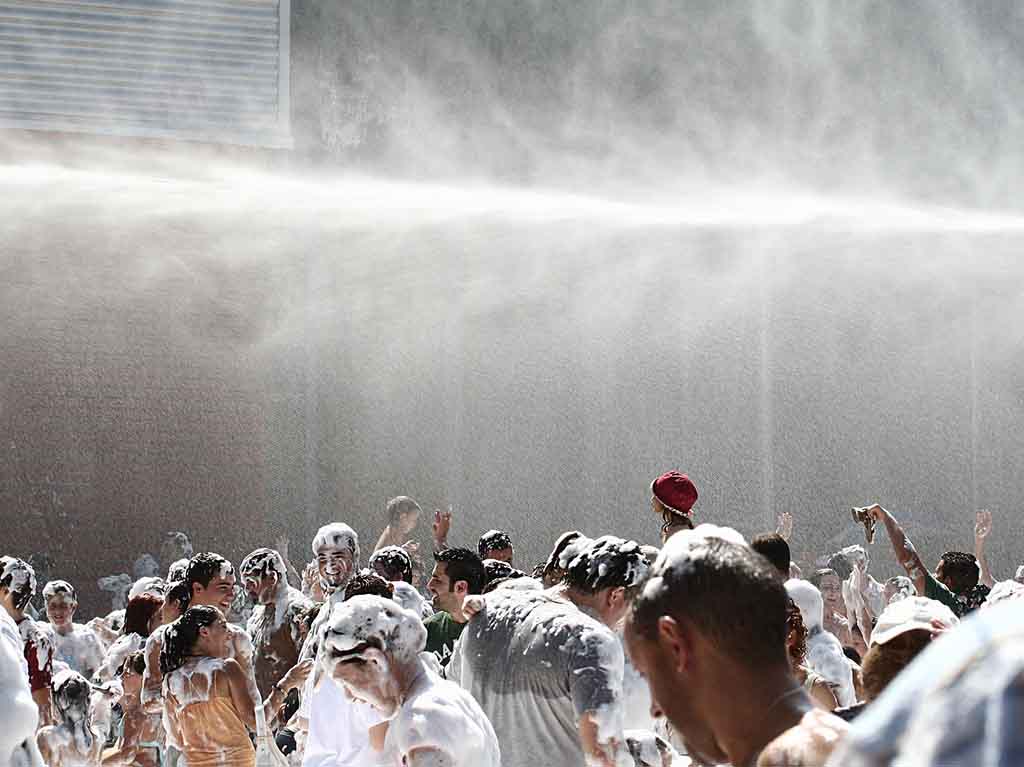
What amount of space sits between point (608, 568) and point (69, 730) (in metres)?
2.19

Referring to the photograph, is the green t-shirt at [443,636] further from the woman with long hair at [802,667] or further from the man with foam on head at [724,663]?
the man with foam on head at [724,663]

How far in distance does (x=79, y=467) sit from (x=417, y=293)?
3844 millimetres

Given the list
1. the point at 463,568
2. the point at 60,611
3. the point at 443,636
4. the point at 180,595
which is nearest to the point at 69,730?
the point at 180,595

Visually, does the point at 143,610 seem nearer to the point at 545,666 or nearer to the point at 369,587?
the point at 369,587

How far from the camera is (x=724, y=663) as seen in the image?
1.74 meters

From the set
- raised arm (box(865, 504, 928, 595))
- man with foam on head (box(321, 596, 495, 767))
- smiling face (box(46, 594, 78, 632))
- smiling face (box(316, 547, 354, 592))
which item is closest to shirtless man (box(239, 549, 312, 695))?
smiling face (box(316, 547, 354, 592))

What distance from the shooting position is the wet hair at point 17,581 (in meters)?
6.12

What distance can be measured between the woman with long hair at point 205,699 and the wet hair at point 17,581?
6.59 feet

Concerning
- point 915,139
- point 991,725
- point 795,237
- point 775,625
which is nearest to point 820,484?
point 795,237

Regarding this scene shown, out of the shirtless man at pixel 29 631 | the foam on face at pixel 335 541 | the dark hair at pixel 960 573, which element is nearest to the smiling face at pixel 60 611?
the shirtless man at pixel 29 631

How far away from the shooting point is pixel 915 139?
57.0 ft


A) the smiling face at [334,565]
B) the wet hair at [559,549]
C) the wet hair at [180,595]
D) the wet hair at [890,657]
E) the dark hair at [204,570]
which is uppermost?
the wet hair at [890,657]

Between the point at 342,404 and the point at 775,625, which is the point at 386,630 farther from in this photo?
the point at 342,404

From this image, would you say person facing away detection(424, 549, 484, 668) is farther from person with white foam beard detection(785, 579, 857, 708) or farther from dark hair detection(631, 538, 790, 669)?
dark hair detection(631, 538, 790, 669)
